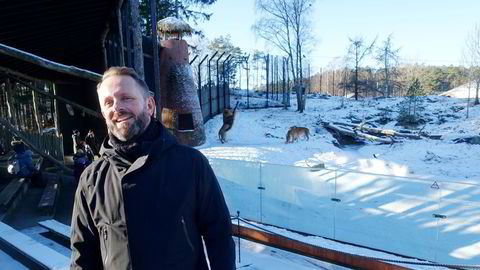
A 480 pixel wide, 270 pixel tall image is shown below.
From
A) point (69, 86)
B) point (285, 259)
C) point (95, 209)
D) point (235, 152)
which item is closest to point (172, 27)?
point (69, 86)

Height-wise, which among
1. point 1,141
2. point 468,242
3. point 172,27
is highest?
point 172,27

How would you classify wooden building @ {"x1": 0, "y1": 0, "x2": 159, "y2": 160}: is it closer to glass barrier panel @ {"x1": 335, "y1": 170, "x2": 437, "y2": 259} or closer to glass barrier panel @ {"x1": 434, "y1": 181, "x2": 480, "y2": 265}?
glass barrier panel @ {"x1": 335, "y1": 170, "x2": 437, "y2": 259}

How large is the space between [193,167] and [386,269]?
155 inches

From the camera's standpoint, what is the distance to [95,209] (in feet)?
5.47

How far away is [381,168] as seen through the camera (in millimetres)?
14414

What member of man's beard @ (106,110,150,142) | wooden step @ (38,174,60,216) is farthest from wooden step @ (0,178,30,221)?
man's beard @ (106,110,150,142)

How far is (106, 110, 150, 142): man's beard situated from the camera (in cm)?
166

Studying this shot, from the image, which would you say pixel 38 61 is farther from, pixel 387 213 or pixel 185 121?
pixel 185 121

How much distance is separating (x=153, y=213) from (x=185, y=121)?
14431 mm

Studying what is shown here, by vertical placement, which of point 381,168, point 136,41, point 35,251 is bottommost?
point 381,168

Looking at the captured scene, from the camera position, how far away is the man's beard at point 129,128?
1656mm

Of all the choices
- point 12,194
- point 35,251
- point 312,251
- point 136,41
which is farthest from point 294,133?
point 35,251

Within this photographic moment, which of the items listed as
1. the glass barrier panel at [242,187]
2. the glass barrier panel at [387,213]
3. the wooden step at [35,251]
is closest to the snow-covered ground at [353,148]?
the glass barrier panel at [242,187]

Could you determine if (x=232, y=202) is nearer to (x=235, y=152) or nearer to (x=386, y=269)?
(x=386, y=269)
